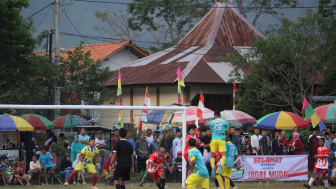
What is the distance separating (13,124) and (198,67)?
20957mm

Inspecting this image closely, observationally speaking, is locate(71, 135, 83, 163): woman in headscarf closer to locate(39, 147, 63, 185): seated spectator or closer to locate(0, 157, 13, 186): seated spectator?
locate(39, 147, 63, 185): seated spectator

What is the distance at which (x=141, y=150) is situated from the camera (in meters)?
18.7

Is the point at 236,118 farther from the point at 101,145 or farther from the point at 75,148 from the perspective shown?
the point at 75,148

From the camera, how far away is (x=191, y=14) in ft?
183

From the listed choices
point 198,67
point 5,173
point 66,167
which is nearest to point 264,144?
point 66,167

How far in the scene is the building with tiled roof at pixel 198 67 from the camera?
35969 millimetres

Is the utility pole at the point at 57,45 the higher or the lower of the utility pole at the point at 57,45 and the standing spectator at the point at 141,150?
the higher

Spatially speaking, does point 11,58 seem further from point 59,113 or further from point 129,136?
point 129,136

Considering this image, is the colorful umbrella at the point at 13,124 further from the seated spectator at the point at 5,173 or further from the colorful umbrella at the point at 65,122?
the seated spectator at the point at 5,173

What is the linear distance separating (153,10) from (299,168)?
37.2 metres

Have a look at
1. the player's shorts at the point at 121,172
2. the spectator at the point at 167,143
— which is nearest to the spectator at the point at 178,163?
the spectator at the point at 167,143

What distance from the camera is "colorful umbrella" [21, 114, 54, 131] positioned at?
1736 centimetres

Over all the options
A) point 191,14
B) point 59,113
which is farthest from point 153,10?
point 59,113

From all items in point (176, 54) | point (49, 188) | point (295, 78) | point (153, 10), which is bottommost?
point (49, 188)
